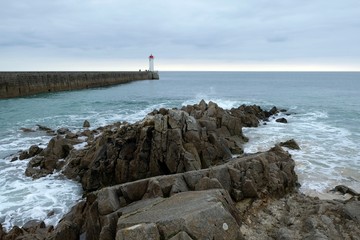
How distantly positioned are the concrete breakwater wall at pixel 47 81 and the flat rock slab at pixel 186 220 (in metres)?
47.5

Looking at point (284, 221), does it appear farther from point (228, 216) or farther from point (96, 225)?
point (96, 225)

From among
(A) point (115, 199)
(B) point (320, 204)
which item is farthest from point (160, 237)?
(B) point (320, 204)

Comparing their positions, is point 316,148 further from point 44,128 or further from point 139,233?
point 44,128

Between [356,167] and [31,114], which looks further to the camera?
[31,114]

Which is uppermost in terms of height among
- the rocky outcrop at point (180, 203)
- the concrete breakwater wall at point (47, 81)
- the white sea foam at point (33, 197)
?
the concrete breakwater wall at point (47, 81)

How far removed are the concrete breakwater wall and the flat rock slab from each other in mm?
47532

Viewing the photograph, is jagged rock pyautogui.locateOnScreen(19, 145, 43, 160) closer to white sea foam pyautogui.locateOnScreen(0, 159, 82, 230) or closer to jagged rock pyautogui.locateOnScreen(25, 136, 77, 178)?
jagged rock pyautogui.locateOnScreen(25, 136, 77, 178)

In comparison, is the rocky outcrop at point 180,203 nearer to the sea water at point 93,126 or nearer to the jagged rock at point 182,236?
the jagged rock at point 182,236

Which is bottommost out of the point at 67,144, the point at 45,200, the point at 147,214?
the point at 45,200

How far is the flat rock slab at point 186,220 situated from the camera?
5.81m

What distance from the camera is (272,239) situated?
23.6 ft

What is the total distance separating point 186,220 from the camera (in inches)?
234

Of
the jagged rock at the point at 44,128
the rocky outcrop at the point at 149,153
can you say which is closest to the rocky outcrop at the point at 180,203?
the rocky outcrop at the point at 149,153

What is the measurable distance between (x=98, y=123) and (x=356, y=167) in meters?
21.0
